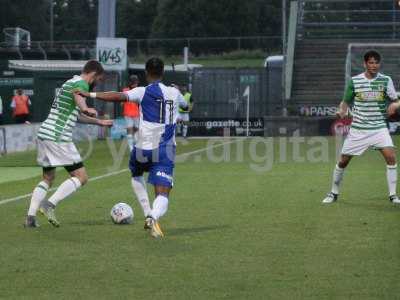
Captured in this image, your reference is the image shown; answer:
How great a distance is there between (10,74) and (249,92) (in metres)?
10.6

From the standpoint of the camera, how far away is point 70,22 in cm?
11306

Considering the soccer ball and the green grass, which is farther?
the soccer ball

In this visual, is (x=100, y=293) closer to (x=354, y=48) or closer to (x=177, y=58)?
(x=354, y=48)

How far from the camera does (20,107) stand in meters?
40.7

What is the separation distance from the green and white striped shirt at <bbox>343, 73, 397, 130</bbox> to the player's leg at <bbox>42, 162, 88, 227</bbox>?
4.06 meters

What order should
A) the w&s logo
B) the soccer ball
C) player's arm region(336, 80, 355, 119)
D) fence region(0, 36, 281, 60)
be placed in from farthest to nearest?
fence region(0, 36, 281, 60) < the w&s logo < player's arm region(336, 80, 355, 119) < the soccer ball

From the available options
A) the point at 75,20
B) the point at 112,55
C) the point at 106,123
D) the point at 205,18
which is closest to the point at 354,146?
the point at 106,123

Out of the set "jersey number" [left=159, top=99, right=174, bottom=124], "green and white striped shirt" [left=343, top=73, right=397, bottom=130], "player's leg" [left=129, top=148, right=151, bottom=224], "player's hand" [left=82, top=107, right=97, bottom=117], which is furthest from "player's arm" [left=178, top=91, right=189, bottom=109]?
"green and white striped shirt" [left=343, top=73, right=397, bottom=130]

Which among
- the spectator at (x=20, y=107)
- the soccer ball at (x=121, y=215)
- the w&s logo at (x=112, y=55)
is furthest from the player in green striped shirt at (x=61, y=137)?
the spectator at (x=20, y=107)

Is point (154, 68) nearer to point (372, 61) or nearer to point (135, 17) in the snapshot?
point (372, 61)

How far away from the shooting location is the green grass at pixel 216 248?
28.4 ft

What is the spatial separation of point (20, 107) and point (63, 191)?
28066mm

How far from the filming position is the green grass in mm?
8664

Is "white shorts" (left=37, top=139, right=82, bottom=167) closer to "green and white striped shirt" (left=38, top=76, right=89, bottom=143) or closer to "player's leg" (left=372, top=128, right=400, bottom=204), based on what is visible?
"green and white striped shirt" (left=38, top=76, right=89, bottom=143)
